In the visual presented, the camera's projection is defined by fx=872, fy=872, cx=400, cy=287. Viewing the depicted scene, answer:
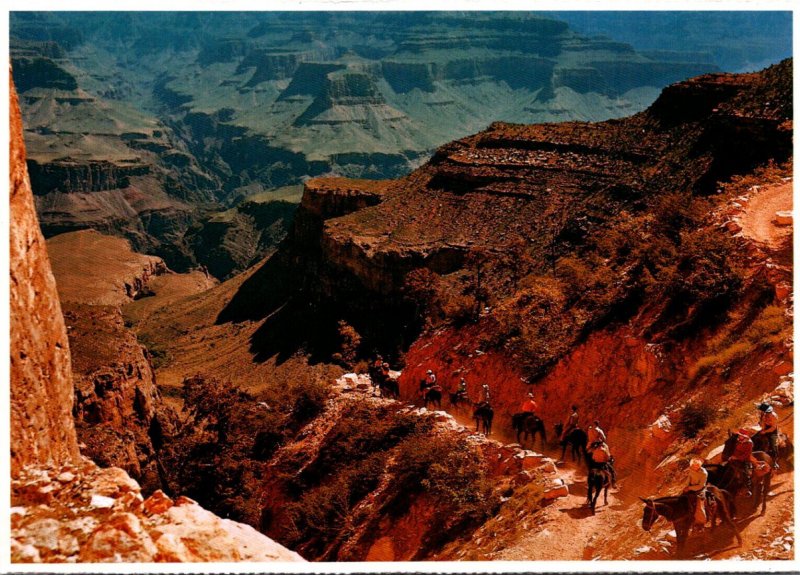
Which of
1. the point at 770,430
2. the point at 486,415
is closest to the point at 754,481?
the point at 770,430

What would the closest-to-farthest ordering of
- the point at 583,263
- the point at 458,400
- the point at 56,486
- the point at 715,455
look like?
the point at 56,486 < the point at 715,455 < the point at 458,400 < the point at 583,263

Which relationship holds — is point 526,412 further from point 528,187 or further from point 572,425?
point 528,187

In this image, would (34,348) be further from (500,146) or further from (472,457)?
(500,146)

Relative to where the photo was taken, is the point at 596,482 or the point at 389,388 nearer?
the point at 596,482

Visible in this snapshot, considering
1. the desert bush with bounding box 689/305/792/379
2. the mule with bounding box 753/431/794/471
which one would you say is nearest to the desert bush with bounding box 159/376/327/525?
the desert bush with bounding box 689/305/792/379

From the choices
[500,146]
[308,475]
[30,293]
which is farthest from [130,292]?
[30,293]

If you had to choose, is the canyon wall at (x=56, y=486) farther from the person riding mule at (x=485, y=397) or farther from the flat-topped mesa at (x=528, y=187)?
the flat-topped mesa at (x=528, y=187)

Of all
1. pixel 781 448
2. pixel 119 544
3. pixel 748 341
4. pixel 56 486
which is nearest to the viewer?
pixel 119 544
